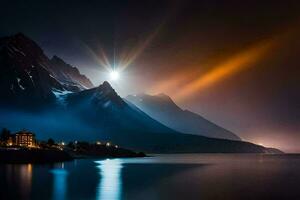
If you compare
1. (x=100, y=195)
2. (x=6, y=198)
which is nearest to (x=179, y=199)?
(x=100, y=195)

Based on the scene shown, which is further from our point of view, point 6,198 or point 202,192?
point 202,192

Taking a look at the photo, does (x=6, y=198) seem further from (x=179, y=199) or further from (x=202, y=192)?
(x=202, y=192)

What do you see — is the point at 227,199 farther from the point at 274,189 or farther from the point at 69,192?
the point at 69,192

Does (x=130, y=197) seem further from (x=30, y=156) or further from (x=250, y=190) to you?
(x=30, y=156)

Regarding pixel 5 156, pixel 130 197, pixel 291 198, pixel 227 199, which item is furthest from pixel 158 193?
pixel 5 156

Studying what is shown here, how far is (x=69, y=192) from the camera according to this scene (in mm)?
80688

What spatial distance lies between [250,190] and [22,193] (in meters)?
39.9

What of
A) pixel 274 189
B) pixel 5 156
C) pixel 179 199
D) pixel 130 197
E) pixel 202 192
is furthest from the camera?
pixel 5 156

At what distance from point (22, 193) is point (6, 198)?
7.55 m

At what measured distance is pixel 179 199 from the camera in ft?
230

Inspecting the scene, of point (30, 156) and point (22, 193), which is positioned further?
point (30, 156)

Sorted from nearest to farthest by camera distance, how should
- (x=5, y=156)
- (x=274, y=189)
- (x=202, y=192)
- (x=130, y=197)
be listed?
1. (x=130, y=197)
2. (x=202, y=192)
3. (x=274, y=189)
4. (x=5, y=156)

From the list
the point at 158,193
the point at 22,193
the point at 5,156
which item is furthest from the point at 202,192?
the point at 5,156

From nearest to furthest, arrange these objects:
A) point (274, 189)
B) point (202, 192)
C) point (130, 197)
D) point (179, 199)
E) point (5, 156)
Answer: point (179, 199) → point (130, 197) → point (202, 192) → point (274, 189) → point (5, 156)
